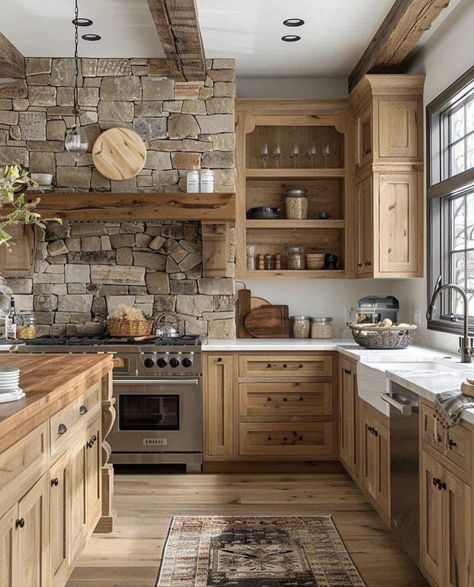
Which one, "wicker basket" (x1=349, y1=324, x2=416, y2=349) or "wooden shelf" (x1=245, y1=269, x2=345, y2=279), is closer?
"wicker basket" (x1=349, y1=324, x2=416, y2=349)

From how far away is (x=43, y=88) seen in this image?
5.59m

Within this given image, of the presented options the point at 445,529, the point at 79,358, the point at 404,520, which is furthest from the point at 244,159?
the point at 445,529

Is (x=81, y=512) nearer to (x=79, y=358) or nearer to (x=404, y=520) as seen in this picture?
(x=79, y=358)

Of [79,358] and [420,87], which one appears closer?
[79,358]

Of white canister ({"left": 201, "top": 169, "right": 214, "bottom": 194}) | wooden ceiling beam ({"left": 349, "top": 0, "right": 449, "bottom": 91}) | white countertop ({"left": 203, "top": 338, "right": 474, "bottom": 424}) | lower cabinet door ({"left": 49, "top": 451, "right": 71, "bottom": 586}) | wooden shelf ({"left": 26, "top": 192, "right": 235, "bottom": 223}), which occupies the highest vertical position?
wooden ceiling beam ({"left": 349, "top": 0, "right": 449, "bottom": 91})

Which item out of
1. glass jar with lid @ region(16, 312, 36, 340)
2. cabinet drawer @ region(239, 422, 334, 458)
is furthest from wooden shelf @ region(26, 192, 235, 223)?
cabinet drawer @ region(239, 422, 334, 458)

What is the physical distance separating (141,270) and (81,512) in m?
2.70

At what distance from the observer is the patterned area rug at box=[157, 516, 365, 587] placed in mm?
3289

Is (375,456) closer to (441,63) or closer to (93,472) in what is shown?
(93,472)

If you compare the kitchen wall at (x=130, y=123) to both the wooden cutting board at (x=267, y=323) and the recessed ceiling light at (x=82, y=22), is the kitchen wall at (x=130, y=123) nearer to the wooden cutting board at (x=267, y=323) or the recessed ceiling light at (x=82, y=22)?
the wooden cutting board at (x=267, y=323)

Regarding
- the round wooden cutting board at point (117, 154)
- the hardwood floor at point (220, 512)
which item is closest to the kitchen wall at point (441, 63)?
the hardwood floor at point (220, 512)

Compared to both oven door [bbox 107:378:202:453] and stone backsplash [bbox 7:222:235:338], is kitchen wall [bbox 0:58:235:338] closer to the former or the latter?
stone backsplash [bbox 7:222:235:338]

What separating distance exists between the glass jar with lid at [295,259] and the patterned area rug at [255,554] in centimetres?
223

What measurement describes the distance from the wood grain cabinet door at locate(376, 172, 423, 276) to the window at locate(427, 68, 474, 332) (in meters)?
0.15
